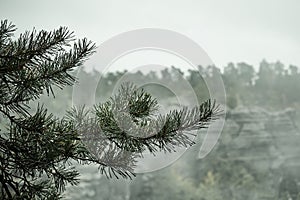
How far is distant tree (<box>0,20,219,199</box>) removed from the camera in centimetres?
65

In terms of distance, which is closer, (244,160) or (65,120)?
(65,120)

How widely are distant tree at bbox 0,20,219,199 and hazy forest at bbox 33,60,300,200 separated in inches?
145

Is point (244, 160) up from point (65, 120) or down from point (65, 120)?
up

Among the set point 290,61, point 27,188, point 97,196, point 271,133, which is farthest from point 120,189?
point 27,188

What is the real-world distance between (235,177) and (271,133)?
1.75 ft

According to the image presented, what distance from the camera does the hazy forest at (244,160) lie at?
433 centimetres

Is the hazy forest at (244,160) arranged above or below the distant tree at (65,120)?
above

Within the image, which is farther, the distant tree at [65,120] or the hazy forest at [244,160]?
the hazy forest at [244,160]

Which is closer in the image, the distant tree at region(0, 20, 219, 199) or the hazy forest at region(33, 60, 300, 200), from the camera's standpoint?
the distant tree at region(0, 20, 219, 199)

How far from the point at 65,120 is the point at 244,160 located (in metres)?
3.92

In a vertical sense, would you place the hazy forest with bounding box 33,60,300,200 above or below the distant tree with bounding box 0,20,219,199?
above

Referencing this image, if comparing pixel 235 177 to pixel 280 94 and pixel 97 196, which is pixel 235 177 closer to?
pixel 280 94

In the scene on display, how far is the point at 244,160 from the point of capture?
4.45m

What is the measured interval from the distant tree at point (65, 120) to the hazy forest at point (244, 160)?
12.1ft
